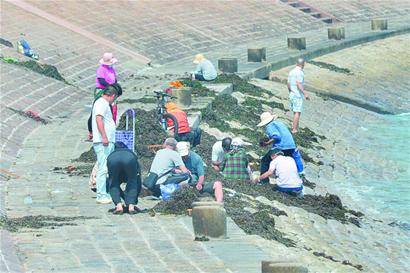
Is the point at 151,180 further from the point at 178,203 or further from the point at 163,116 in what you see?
the point at 163,116

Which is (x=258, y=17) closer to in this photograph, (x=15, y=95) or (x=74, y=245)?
(x=15, y=95)

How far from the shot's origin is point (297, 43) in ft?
136

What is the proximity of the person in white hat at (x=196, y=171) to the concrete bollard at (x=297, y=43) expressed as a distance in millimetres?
23007

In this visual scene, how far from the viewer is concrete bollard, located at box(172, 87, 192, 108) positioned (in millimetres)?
25888

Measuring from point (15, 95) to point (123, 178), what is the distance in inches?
448

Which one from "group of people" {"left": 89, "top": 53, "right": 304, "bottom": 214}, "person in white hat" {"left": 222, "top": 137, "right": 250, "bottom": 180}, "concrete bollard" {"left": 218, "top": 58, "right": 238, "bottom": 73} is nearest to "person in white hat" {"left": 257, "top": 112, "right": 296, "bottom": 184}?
"group of people" {"left": 89, "top": 53, "right": 304, "bottom": 214}

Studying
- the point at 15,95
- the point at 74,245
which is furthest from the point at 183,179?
the point at 15,95

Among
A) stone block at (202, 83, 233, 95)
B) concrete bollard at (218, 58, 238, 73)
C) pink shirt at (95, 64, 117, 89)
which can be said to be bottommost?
concrete bollard at (218, 58, 238, 73)

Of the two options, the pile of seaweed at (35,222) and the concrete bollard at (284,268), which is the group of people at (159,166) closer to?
the pile of seaweed at (35,222)

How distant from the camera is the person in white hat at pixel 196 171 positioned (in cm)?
1805

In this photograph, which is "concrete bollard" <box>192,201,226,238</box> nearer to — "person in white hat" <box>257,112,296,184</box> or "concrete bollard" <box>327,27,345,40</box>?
"person in white hat" <box>257,112,296,184</box>

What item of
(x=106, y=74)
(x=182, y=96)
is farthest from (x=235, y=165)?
(x=182, y=96)

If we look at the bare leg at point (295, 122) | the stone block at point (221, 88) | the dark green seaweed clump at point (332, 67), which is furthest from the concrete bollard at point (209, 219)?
the dark green seaweed clump at point (332, 67)

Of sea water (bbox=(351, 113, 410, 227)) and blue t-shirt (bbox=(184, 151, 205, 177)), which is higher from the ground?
blue t-shirt (bbox=(184, 151, 205, 177))
